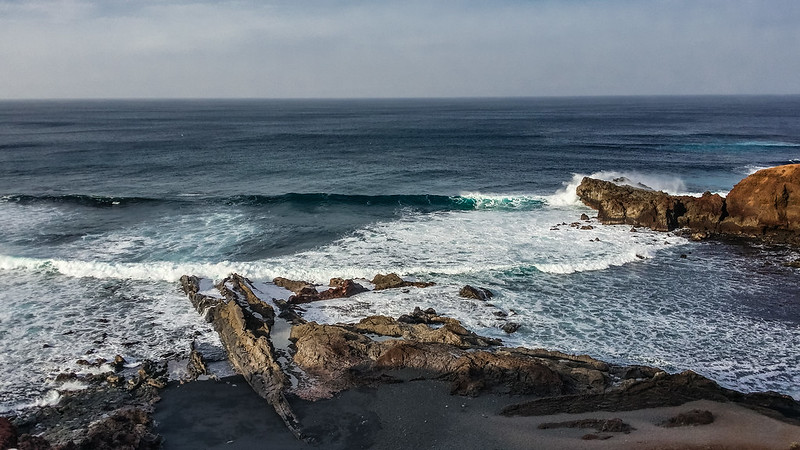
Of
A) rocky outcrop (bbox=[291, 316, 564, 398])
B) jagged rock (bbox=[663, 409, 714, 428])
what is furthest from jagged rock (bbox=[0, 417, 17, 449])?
jagged rock (bbox=[663, 409, 714, 428])

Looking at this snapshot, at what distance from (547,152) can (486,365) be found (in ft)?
175

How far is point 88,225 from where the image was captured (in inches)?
1296

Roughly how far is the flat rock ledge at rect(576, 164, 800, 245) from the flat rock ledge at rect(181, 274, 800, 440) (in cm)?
1858

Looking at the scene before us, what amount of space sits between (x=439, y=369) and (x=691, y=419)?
6.70 meters

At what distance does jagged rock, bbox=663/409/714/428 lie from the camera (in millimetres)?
12781

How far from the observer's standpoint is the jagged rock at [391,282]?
75.9 ft

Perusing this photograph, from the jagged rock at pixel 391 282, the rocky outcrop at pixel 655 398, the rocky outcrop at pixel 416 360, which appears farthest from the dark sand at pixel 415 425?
the jagged rock at pixel 391 282

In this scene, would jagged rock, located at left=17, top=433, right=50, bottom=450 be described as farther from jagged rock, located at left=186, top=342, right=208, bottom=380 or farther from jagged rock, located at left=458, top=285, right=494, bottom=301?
jagged rock, located at left=458, top=285, right=494, bottom=301

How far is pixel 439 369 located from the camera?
51.9ft

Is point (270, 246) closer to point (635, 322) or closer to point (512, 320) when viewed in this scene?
point (512, 320)

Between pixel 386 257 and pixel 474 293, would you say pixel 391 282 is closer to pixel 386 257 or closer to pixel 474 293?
pixel 474 293

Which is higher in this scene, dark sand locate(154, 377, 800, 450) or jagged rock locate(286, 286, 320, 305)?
jagged rock locate(286, 286, 320, 305)

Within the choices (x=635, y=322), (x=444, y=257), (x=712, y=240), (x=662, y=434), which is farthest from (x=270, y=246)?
(x=712, y=240)

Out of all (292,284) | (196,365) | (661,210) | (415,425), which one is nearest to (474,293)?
(292,284)
